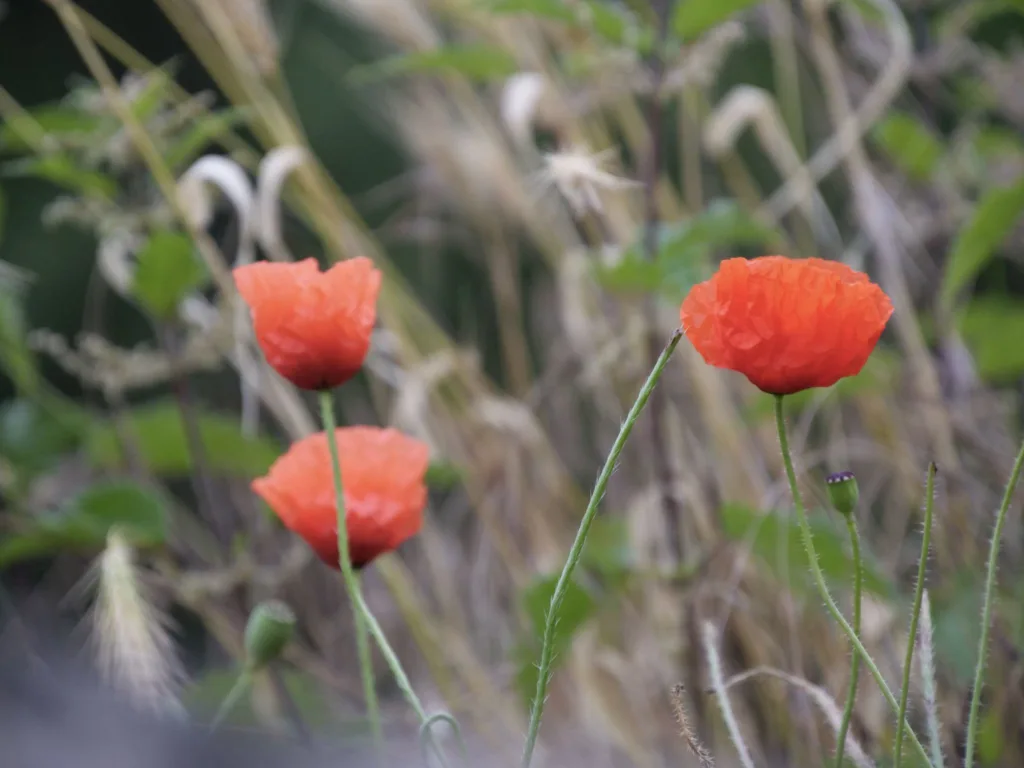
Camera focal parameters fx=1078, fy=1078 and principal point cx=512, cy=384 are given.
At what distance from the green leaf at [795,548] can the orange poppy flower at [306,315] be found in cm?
33

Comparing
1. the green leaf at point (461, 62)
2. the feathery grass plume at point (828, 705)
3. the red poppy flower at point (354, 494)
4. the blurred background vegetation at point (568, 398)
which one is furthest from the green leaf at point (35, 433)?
the feathery grass plume at point (828, 705)

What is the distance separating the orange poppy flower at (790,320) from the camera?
1.08 feet

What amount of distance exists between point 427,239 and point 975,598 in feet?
2.19

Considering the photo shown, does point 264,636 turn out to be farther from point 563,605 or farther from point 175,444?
point 175,444

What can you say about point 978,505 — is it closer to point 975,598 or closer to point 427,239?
point 975,598

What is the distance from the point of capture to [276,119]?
931mm

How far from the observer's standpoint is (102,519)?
775 mm

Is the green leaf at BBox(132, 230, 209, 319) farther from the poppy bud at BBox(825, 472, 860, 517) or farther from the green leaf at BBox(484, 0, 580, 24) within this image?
the poppy bud at BBox(825, 472, 860, 517)

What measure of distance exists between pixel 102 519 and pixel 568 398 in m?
0.59

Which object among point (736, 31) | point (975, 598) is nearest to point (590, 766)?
point (975, 598)

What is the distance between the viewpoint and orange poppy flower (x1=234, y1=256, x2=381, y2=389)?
38 cm

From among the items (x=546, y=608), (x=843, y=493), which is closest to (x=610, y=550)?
(x=546, y=608)

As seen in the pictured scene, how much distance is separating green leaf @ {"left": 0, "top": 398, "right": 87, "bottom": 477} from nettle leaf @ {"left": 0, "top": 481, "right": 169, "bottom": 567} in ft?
0.27

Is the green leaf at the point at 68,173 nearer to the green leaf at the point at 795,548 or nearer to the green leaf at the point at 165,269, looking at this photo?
the green leaf at the point at 165,269
